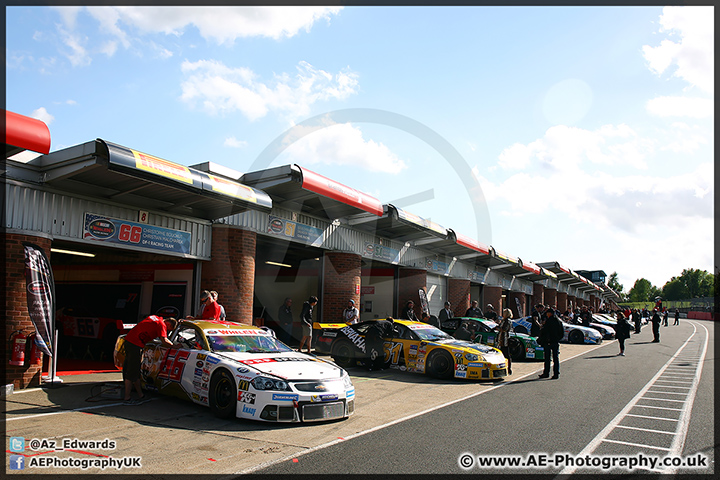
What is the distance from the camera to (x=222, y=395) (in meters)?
6.63

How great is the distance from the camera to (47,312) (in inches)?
334

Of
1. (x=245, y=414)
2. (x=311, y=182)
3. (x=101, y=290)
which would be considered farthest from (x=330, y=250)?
(x=245, y=414)

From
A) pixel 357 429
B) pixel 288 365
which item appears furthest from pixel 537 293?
pixel 357 429

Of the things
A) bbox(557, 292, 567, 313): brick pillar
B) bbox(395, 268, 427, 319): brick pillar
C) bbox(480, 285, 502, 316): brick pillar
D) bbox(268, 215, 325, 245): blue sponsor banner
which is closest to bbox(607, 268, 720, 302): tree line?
bbox(557, 292, 567, 313): brick pillar

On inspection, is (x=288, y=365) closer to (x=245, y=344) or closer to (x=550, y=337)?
(x=245, y=344)

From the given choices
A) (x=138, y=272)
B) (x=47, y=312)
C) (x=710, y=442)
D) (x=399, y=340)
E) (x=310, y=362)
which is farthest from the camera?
(x=138, y=272)

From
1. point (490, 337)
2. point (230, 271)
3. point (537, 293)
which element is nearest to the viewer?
point (230, 271)

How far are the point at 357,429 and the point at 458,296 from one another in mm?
21385

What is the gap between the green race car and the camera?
1490cm

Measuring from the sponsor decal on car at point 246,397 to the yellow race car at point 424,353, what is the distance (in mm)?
5503

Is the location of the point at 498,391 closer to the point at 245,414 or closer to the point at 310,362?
the point at 310,362

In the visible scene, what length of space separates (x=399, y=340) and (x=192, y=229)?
5.62 metres

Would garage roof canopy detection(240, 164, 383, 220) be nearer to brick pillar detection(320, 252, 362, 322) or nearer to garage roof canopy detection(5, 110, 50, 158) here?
brick pillar detection(320, 252, 362, 322)

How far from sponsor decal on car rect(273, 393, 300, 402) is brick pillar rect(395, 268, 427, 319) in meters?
16.4
